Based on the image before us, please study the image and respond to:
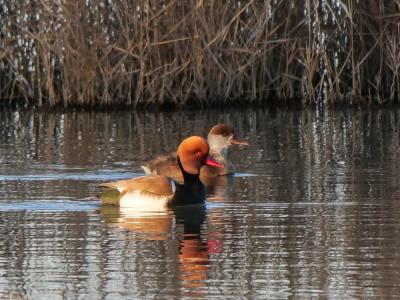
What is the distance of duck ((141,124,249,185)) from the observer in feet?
44.3

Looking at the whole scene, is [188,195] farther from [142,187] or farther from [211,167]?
[211,167]

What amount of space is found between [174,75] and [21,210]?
29.8ft

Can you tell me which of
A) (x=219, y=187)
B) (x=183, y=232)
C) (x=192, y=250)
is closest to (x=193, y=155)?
(x=219, y=187)

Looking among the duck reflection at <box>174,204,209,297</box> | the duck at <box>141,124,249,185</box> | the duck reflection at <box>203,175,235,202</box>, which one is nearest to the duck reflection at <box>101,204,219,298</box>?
the duck reflection at <box>174,204,209,297</box>

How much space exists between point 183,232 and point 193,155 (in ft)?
6.58

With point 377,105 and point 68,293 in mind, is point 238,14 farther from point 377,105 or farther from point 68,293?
point 68,293

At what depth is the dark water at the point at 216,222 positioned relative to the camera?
8.12 meters

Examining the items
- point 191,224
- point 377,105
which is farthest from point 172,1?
point 191,224

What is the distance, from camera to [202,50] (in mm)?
19891

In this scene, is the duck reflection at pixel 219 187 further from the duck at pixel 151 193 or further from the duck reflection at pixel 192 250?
the duck reflection at pixel 192 250

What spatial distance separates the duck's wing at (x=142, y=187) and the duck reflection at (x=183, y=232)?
0.34 feet

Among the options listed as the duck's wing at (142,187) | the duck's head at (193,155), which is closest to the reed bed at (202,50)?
the duck's head at (193,155)

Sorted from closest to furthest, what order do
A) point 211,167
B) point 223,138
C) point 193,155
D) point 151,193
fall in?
1. point 151,193
2. point 193,155
3. point 211,167
4. point 223,138

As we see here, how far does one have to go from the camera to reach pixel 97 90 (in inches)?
811
